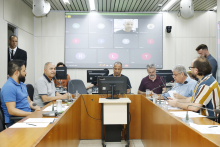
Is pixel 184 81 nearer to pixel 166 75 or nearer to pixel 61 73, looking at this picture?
pixel 166 75

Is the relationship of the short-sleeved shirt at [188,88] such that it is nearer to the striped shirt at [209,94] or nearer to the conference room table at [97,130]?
the conference room table at [97,130]

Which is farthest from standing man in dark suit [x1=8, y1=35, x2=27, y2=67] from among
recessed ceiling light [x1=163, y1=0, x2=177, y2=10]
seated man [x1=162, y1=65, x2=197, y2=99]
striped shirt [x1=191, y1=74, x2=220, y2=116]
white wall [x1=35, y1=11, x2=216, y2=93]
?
recessed ceiling light [x1=163, y1=0, x2=177, y2=10]

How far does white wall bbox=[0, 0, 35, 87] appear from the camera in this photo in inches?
162

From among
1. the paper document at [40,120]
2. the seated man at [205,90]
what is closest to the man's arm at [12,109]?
the paper document at [40,120]

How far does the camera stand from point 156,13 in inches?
235

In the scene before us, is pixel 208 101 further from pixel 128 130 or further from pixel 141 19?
pixel 141 19

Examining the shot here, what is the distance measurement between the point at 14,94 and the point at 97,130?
177cm

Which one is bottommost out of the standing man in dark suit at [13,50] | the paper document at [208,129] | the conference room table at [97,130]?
the conference room table at [97,130]

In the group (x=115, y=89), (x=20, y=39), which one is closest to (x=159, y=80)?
(x=115, y=89)

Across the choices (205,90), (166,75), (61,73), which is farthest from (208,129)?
(61,73)

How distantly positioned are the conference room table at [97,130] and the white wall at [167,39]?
2588 mm

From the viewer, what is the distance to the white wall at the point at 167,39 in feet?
19.5

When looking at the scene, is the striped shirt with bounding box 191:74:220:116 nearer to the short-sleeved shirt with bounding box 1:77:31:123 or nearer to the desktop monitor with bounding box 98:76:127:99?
the desktop monitor with bounding box 98:76:127:99

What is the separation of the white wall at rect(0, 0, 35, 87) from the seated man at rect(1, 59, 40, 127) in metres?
2.00
